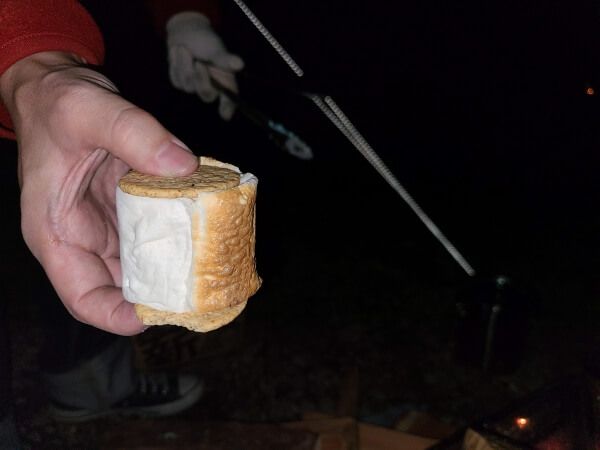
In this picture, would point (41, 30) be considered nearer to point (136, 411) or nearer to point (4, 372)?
point (4, 372)

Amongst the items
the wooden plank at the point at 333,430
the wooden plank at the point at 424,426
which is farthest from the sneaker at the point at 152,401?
the wooden plank at the point at 424,426

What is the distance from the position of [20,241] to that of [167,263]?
3649 millimetres

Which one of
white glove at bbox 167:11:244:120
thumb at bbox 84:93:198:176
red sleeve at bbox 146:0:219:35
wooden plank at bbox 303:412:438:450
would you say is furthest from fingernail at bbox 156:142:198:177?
red sleeve at bbox 146:0:219:35

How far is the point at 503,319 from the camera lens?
2928 millimetres

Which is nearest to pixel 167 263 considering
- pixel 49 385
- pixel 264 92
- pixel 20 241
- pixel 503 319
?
pixel 49 385

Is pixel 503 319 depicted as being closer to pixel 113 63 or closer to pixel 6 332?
pixel 6 332

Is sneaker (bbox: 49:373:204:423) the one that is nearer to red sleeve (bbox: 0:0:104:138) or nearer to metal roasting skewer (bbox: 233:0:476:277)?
red sleeve (bbox: 0:0:104:138)

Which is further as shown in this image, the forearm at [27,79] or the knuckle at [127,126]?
the forearm at [27,79]

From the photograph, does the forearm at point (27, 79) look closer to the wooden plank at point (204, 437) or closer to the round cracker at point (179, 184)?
the round cracker at point (179, 184)

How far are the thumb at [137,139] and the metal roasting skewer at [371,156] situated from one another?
2273mm

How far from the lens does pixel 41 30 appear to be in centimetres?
147

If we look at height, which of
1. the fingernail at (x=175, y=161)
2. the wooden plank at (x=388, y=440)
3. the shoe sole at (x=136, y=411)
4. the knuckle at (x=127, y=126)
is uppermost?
the knuckle at (x=127, y=126)

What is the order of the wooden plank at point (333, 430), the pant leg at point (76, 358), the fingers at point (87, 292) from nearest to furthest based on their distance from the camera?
the fingers at point (87, 292), the wooden plank at point (333, 430), the pant leg at point (76, 358)

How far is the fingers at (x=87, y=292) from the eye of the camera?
4.93ft
